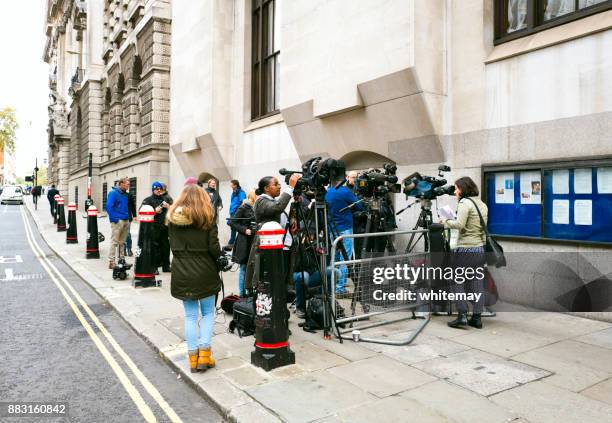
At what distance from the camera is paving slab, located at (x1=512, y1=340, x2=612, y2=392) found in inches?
164

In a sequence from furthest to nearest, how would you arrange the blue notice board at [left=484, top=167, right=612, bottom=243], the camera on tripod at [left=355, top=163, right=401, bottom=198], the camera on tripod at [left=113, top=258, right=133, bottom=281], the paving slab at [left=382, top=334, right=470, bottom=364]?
1. the camera on tripod at [left=113, top=258, right=133, bottom=281]
2. the camera on tripod at [left=355, top=163, right=401, bottom=198]
3. the blue notice board at [left=484, top=167, right=612, bottom=243]
4. the paving slab at [left=382, top=334, right=470, bottom=364]

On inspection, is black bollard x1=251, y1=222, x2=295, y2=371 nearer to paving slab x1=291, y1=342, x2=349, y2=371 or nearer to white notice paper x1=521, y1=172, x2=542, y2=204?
paving slab x1=291, y1=342, x2=349, y2=371

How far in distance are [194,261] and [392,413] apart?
2156 mm

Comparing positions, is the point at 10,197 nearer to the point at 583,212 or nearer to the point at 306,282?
the point at 306,282

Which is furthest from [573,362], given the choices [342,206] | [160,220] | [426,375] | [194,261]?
[160,220]

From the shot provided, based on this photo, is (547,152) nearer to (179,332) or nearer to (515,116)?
(515,116)

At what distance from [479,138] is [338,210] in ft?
8.43

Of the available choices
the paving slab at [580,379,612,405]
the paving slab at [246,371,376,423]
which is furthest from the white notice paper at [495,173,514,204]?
the paving slab at [246,371,376,423]

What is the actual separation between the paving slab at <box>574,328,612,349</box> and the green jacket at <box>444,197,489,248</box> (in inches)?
60.2

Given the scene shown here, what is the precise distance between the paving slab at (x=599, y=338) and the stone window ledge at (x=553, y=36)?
12.2 ft

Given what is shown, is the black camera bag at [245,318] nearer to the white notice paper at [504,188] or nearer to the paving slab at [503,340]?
the paving slab at [503,340]

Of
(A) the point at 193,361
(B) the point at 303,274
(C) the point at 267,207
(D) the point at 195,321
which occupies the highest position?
(C) the point at 267,207

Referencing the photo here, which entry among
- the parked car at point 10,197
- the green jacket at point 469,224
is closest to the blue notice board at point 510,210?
the green jacket at point 469,224

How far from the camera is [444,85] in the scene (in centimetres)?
803
